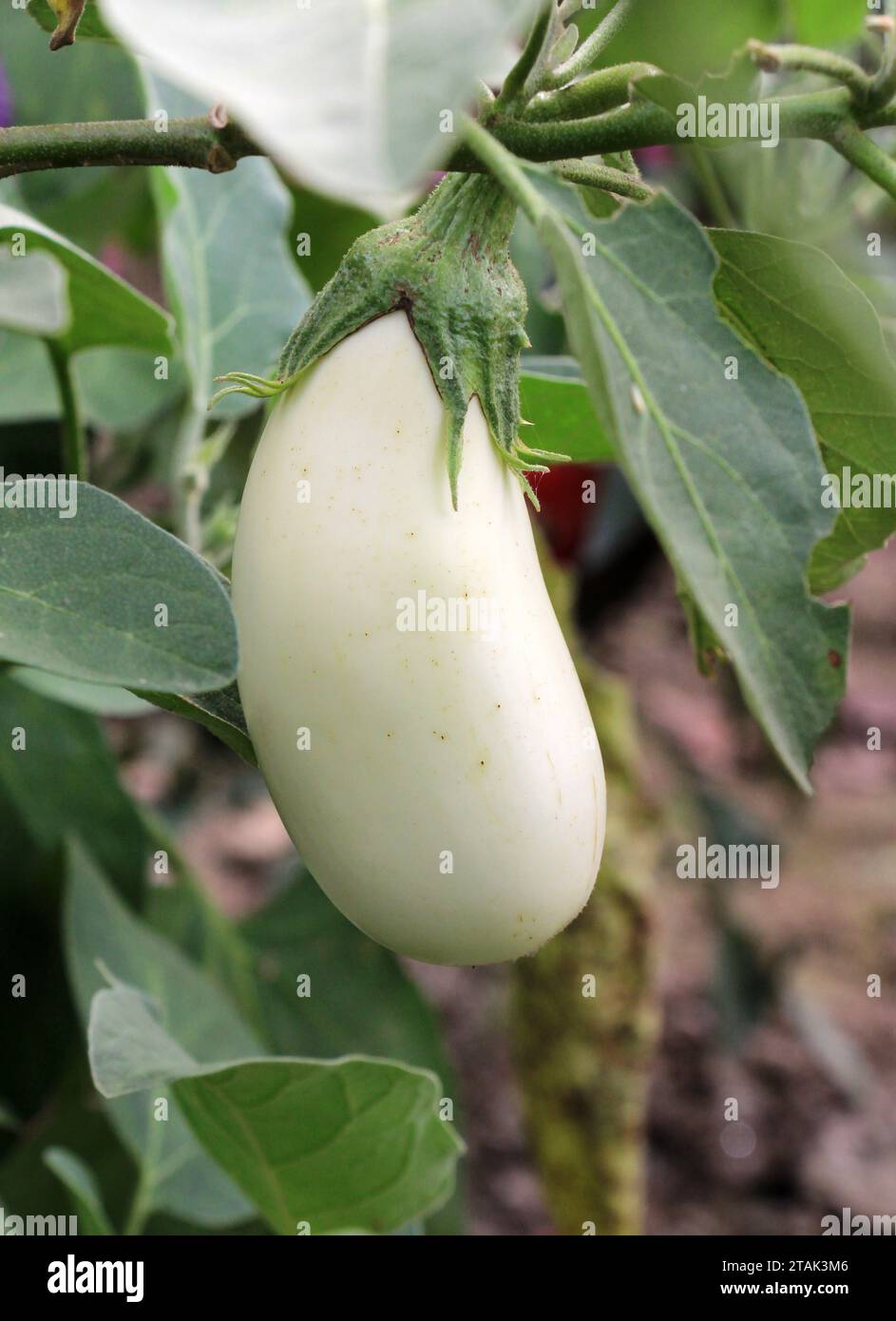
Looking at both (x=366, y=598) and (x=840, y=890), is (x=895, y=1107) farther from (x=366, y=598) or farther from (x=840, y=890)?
(x=366, y=598)

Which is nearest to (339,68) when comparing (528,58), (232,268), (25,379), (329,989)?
(528,58)

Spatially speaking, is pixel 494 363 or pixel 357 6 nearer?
pixel 357 6

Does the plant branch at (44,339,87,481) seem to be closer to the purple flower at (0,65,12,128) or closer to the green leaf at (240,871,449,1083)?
the purple flower at (0,65,12,128)

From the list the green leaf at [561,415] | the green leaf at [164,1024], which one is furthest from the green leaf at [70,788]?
the green leaf at [561,415]

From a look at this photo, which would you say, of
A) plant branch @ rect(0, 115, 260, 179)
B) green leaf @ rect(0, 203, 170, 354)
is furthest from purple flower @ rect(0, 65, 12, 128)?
plant branch @ rect(0, 115, 260, 179)

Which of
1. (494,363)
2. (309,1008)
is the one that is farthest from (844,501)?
(309,1008)

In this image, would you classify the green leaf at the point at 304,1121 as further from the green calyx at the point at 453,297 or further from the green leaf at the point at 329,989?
the green leaf at the point at 329,989
